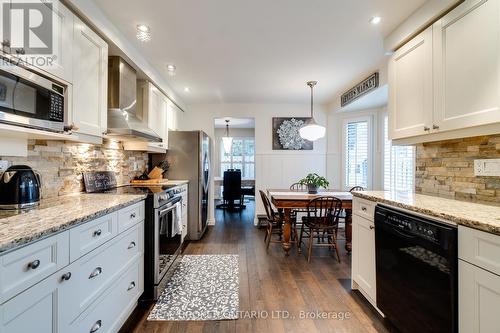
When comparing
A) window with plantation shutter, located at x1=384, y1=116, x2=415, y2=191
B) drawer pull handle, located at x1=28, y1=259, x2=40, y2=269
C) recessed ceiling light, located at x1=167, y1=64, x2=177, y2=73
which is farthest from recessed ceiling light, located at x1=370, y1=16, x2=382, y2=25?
drawer pull handle, located at x1=28, y1=259, x2=40, y2=269

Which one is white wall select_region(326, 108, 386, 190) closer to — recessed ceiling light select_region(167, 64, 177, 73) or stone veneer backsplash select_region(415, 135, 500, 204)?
stone veneer backsplash select_region(415, 135, 500, 204)

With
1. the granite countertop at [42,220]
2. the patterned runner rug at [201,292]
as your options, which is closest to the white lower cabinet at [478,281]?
the patterned runner rug at [201,292]

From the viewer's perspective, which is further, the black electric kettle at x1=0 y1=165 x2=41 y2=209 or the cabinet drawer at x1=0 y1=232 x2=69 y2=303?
the black electric kettle at x1=0 y1=165 x2=41 y2=209

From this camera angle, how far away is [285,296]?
2266mm

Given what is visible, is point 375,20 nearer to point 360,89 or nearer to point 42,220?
point 360,89

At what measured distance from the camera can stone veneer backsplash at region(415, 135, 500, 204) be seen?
1652mm

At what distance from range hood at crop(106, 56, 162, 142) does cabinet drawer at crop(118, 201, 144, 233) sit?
0.71 meters

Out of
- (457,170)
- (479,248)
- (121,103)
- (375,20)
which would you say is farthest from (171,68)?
(479,248)

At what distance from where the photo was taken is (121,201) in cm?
175

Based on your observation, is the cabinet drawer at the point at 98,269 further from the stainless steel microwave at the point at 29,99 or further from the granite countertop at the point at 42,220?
the stainless steel microwave at the point at 29,99

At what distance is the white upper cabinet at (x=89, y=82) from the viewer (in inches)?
70.3

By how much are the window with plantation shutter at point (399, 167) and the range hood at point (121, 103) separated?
3282 mm

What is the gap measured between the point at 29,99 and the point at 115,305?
1.36 metres

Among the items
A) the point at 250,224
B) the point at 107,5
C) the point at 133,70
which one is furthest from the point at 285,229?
the point at 107,5
